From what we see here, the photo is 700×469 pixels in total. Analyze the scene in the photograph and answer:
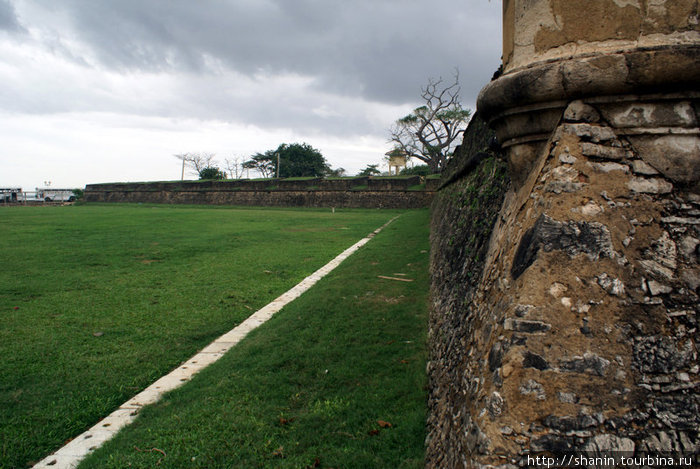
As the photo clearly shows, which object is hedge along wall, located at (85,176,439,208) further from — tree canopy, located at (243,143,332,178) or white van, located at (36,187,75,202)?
tree canopy, located at (243,143,332,178)

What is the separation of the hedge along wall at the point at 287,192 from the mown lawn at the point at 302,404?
23883 millimetres

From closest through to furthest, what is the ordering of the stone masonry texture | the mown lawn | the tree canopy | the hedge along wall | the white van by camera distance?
the stone masonry texture < the mown lawn < the hedge along wall < the white van < the tree canopy

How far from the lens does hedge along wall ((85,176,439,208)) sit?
30562 mm

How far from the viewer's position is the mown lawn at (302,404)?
8.33 ft

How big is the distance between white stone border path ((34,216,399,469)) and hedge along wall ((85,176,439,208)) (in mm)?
23618

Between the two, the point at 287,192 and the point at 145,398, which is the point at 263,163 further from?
the point at 145,398

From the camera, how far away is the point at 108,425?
3.03 metres

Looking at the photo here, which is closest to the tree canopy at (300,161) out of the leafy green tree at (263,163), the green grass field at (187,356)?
the leafy green tree at (263,163)

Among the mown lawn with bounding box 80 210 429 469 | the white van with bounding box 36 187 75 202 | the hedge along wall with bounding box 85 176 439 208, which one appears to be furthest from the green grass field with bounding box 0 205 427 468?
the white van with bounding box 36 187 75 202

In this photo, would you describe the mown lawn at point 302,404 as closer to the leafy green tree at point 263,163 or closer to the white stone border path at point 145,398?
the white stone border path at point 145,398

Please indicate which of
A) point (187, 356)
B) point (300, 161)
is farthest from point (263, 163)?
point (187, 356)

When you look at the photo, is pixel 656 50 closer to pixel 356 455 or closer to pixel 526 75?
pixel 526 75

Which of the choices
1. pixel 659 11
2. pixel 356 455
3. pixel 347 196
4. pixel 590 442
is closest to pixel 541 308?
pixel 590 442

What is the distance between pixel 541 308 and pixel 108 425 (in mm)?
3010
